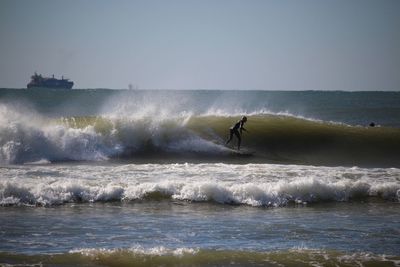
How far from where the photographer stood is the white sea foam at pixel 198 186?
1438cm

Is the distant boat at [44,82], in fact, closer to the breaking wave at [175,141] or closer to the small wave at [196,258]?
the breaking wave at [175,141]

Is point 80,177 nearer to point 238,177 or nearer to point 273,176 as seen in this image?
point 238,177

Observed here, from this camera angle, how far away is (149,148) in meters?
23.8

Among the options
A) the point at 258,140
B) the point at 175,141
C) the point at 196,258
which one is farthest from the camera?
the point at 258,140

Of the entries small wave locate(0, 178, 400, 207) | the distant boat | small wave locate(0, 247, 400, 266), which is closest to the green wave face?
small wave locate(0, 178, 400, 207)

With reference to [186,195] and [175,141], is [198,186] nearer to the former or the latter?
[186,195]

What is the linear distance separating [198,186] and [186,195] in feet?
1.51

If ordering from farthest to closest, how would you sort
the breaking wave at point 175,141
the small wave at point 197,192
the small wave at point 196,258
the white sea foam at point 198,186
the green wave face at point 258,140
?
the green wave face at point 258,140 < the breaking wave at point 175,141 < the white sea foam at point 198,186 < the small wave at point 197,192 < the small wave at point 196,258

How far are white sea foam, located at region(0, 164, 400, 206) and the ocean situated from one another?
3 centimetres

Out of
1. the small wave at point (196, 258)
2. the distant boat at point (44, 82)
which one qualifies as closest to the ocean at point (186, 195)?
the small wave at point (196, 258)

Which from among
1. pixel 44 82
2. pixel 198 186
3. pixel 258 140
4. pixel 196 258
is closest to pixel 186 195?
pixel 198 186

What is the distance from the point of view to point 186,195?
48.2 ft

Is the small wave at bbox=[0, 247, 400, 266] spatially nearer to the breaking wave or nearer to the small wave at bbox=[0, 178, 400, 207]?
the small wave at bbox=[0, 178, 400, 207]

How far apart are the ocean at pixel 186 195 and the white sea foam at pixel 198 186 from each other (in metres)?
0.03
